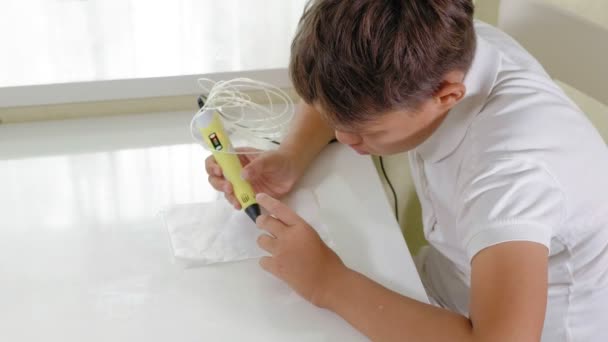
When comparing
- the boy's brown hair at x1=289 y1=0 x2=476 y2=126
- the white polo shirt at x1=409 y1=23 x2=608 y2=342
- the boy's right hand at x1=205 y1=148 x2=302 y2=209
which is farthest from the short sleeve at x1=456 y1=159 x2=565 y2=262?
the boy's right hand at x1=205 y1=148 x2=302 y2=209

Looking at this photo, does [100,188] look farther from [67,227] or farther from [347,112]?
[347,112]

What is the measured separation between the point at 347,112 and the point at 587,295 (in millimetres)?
401

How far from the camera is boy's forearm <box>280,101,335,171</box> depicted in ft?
3.18

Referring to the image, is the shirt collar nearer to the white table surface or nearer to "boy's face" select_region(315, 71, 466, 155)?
"boy's face" select_region(315, 71, 466, 155)

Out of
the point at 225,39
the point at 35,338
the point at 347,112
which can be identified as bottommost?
the point at 35,338

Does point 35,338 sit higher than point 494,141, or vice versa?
point 494,141

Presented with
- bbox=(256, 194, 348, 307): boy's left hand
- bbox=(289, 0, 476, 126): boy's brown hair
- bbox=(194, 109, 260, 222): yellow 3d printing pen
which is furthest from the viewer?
bbox=(194, 109, 260, 222): yellow 3d printing pen

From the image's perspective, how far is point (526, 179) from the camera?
0.73 metres

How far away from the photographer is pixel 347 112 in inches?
29.3

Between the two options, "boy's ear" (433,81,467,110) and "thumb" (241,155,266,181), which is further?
"thumb" (241,155,266,181)

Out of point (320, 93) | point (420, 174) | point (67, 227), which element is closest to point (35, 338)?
point (67, 227)

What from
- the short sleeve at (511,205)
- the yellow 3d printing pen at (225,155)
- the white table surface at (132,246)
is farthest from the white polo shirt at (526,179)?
the yellow 3d printing pen at (225,155)

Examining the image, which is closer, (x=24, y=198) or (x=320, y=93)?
(x=320, y=93)

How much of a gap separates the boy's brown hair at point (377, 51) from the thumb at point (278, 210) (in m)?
0.15
